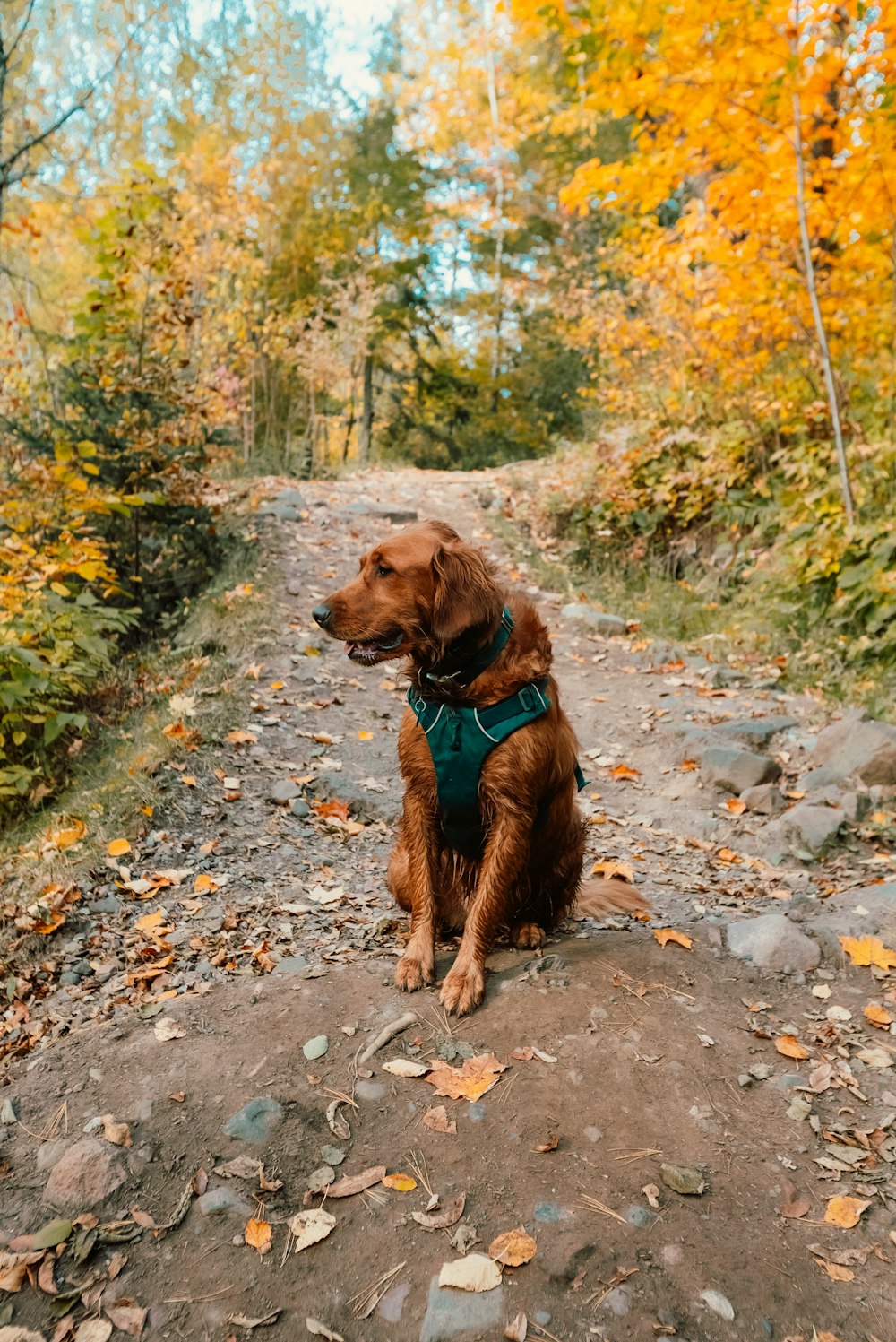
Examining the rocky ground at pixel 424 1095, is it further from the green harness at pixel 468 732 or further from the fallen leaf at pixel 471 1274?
the green harness at pixel 468 732

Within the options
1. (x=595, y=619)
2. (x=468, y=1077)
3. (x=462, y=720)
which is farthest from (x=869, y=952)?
(x=595, y=619)

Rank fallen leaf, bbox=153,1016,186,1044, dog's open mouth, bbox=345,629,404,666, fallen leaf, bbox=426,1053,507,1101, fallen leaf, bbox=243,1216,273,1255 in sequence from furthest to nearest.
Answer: dog's open mouth, bbox=345,629,404,666 < fallen leaf, bbox=153,1016,186,1044 < fallen leaf, bbox=426,1053,507,1101 < fallen leaf, bbox=243,1216,273,1255

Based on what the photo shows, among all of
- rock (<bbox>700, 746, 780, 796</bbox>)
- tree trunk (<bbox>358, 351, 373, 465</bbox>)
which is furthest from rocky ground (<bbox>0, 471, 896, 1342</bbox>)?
tree trunk (<bbox>358, 351, 373, 465</bbox>)

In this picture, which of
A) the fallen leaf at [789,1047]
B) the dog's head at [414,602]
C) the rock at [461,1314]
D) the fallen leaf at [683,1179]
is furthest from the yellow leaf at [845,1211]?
the dog's head at [414,602]

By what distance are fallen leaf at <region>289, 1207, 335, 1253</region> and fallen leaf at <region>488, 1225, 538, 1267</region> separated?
1.26 feet

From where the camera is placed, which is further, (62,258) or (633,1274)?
(62,258)

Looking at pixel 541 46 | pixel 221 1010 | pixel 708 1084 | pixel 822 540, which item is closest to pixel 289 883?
pixel 221 1010

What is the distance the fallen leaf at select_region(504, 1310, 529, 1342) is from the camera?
1.69m

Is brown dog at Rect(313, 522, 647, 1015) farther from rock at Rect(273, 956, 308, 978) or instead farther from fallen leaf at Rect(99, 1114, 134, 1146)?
fallen leaf at Rect(99, 1114, 134, 1146)

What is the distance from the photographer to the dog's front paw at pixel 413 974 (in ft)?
9.39

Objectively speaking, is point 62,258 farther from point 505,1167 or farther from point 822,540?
point 505,1167

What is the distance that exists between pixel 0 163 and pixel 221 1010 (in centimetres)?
462

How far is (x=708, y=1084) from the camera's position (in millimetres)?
2438

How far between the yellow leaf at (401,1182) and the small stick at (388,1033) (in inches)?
18.0
